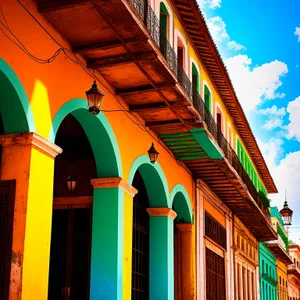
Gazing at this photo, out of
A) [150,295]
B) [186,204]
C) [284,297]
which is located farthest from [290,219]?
[284,297]

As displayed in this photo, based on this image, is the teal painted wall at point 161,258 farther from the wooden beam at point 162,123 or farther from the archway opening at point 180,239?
the wooden beam at point 162,123

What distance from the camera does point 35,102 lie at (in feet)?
26.0

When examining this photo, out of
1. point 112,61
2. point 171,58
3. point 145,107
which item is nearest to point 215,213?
point 145,107

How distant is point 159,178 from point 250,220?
11870 millimetres

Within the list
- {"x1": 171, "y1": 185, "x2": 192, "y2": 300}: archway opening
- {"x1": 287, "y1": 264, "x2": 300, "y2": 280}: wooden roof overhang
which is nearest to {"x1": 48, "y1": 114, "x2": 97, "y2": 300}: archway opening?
{"x1": 171, "y1": 185, "x2": 192, "y2": 300}: archway opening

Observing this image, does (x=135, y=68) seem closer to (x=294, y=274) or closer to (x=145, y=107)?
(x=145, y=107)

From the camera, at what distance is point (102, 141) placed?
10.5m

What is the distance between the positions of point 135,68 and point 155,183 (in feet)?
13.0

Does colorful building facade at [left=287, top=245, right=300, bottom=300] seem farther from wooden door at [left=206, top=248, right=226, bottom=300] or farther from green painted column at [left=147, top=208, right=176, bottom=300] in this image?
green painted column at [left=147, top=208, right=176, bottom=300]

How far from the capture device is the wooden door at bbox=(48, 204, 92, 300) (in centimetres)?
1243

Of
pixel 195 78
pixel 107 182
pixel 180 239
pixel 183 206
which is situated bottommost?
pixel 180 239

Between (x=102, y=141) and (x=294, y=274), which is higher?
(x=294, y=274)

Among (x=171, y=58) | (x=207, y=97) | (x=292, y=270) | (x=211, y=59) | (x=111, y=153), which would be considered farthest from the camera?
(x=292, y=270)

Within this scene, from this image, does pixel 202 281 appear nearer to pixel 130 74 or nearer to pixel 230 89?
pixel 230 89
